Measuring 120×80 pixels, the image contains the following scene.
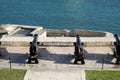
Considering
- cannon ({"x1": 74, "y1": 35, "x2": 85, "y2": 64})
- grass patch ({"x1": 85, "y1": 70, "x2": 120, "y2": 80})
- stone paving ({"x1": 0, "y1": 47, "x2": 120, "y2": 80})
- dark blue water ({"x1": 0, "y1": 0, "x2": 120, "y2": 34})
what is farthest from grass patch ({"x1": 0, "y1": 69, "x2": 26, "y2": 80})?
dark blue water ({"x1": 0, "y1": 0, "x2": 120, "y2": 34})

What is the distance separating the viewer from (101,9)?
7106 cm

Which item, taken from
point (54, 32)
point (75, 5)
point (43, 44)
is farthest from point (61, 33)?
point (75, 5)

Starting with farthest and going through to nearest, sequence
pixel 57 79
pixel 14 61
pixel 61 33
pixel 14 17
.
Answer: pixel 14 17, pixel 61 33, pixel 14 61, pixel 57 79

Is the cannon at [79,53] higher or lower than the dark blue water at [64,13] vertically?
lower

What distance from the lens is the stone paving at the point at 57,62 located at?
20828 mm

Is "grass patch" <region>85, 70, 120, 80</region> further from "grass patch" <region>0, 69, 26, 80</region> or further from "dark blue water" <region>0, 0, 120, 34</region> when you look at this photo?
"dark blue water" <region>0, 0, 120, 34</region>

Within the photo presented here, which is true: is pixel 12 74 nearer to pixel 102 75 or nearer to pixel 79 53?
pixel 79 53

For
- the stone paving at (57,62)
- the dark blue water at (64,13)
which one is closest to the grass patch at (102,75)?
the stone paving at (57,62)

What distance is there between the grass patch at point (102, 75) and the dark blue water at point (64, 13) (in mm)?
31477

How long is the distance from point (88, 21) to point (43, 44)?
109 ft

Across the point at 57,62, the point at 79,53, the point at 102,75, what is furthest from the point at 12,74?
the point at 102,75

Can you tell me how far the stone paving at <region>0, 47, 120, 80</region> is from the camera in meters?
20.8

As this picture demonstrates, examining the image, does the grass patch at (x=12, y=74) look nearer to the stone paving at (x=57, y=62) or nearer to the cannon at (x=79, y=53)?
the stone paving at (x=57, y=62)

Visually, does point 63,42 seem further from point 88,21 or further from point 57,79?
point 88,21
